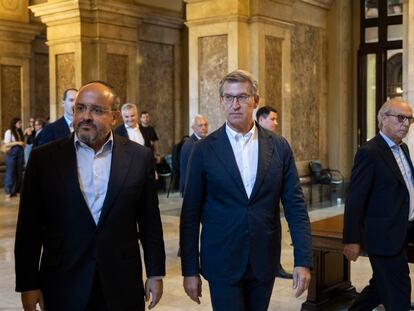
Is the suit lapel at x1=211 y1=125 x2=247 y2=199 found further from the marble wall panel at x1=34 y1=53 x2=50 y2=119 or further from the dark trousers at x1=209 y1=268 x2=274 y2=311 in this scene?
the marble wall panel at x1=34 y1=53 x2=50 y2=119

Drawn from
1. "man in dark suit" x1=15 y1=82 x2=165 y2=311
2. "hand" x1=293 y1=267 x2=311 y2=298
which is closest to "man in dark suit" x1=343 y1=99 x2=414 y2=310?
"hand" x1=293 y1=267 x2=311 y2=298

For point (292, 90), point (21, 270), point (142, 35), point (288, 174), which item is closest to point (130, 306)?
point (21, 270)

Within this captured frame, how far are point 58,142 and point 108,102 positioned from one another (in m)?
0.31

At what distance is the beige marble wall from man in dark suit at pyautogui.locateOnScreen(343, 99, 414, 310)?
13690mm

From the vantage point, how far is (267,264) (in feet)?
10.3

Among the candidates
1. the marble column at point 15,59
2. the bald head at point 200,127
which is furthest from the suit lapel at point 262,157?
the marble column at point 15,59

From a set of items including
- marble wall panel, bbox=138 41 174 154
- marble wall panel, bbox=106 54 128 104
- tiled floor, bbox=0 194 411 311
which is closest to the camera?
tiled floor, bbox=0 194 411 311

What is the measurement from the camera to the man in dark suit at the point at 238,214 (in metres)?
3.12

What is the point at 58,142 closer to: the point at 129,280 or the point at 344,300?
the point at 129,280

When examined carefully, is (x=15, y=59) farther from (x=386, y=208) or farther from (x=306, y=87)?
(x=386, y=208)

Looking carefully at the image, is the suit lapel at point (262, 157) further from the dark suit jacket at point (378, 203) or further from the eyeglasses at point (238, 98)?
the dark suit jacket at point (378, 203)

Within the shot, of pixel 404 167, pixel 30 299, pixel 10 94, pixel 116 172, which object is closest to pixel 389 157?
pixel 404 167

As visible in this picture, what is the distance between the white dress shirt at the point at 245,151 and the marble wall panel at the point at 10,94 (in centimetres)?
1350

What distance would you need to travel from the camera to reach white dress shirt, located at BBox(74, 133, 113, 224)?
2879mm
